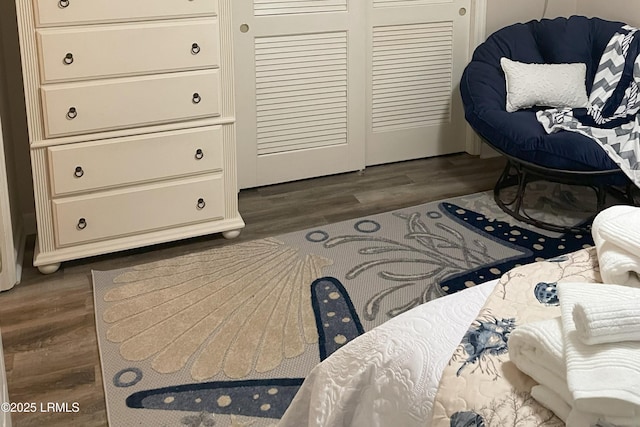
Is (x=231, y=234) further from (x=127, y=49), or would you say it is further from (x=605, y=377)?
(x=605, y=377)

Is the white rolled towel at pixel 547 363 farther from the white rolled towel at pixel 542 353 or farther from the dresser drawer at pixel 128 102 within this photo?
the dresser drawer at pixel 128 102

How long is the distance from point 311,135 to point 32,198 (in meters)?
1.42

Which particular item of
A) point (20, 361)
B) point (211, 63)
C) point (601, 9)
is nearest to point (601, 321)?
point (20, 361)

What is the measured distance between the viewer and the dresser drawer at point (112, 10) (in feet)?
9.28

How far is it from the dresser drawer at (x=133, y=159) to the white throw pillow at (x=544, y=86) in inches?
58.6

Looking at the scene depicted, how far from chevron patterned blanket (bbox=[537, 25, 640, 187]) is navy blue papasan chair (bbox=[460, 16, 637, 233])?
0.26ft

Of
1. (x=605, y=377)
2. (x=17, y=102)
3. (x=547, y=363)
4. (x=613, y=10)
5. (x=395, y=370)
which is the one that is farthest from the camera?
(x=613, y=10)

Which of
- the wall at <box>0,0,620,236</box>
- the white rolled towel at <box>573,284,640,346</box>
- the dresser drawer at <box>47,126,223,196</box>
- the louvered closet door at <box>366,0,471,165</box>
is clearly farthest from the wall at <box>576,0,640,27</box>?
the white rolled towel at <box>573,284,640,346</box>

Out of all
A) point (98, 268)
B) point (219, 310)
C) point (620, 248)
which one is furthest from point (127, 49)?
point (620, 248)

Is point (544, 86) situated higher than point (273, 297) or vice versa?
point (544, 86)

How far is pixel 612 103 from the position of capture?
3830 mm

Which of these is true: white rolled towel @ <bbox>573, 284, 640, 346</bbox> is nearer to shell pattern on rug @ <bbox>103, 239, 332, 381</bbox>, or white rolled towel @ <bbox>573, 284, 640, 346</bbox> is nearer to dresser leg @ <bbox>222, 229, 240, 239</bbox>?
shell pattern on rug @ <bbox>103, 239, 332, 381</bbox>

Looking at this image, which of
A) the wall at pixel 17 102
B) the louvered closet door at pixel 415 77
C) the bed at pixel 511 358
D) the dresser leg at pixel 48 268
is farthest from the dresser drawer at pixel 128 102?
the bed at pixel 511 358

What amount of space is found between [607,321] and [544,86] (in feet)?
9.04
